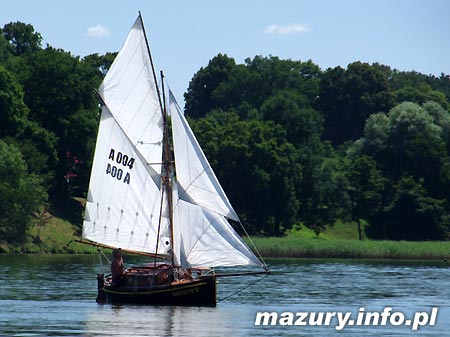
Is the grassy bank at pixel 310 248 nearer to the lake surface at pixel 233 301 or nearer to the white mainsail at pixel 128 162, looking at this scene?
the lake surface at pixel 233 301

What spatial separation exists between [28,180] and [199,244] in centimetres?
5748

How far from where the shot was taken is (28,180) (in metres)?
122

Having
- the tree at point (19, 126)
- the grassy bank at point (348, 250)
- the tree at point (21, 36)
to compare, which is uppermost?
the tree at point (21, 36)

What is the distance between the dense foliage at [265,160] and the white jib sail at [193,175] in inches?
2051

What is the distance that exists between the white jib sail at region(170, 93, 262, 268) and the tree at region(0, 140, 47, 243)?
51.5 metres

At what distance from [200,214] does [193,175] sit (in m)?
1.95

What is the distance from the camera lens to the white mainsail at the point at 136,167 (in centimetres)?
6819

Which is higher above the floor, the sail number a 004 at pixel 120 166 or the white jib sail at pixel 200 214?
the sail number a 004 at pixel 120 166

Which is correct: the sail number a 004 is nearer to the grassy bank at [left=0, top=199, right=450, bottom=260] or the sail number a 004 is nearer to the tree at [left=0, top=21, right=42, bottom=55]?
the grassy bank at [left=0, top=199, right=450, bottom=260]

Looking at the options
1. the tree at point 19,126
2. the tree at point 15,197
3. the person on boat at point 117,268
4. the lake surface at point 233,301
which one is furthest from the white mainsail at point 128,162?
the tree at point 19,126

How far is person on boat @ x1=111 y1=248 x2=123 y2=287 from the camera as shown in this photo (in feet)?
223

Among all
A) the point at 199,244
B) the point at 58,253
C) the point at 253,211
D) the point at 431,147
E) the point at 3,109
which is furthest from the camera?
the point at 431,147

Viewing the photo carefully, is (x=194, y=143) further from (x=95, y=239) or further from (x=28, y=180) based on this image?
(x=28, y=180)

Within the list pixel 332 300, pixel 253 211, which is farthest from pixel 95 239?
pixel 253 211
